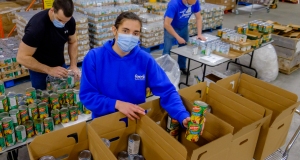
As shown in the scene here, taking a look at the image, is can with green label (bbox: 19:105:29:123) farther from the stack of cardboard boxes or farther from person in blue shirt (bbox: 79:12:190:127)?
the stack of cardboard boxes

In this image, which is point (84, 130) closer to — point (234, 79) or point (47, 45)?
point (47, 45)

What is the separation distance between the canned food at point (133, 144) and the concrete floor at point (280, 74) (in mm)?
1917

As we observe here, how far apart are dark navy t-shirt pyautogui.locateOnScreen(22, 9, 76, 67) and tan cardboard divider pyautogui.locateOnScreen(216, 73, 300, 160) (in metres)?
1.90

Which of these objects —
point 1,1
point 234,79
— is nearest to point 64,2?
point 234,79

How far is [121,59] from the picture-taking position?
1821 mm

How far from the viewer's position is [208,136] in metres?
1.83

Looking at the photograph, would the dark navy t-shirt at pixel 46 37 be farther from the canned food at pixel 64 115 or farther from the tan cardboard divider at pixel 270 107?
the tan cardboard divider at pixel 270 107

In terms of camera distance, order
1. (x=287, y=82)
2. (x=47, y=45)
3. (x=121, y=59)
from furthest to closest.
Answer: (x=287, y=82) → (x=47, y=45) → (x=121, y=59)

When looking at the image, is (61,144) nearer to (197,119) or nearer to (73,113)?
(73,113)

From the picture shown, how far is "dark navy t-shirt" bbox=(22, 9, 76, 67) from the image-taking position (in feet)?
8.30

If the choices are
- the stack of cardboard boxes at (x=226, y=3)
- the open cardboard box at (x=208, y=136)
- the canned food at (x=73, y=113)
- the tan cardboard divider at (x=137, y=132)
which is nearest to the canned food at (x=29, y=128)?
the canned food at (x=73, y=113)

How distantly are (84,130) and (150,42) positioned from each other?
4.77m

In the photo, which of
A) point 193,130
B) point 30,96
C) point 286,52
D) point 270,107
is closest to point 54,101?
point 30,96

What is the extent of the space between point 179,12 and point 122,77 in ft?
9.90
